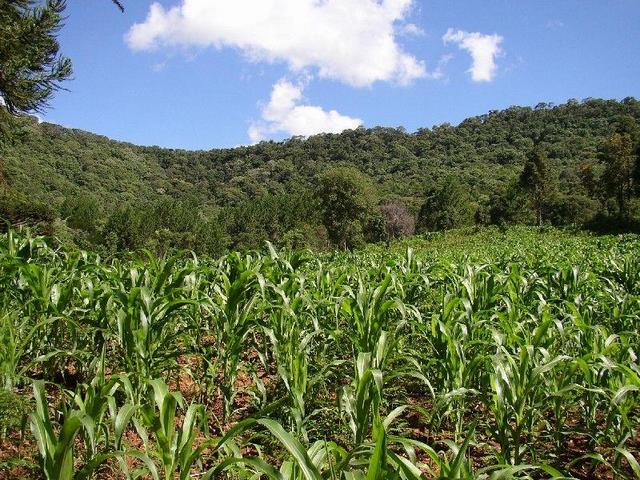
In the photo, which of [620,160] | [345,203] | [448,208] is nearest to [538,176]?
[620,160]

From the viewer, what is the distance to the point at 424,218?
5944 cm

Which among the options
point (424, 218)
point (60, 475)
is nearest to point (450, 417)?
point (60, 475)

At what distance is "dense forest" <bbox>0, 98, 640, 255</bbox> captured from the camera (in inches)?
1462

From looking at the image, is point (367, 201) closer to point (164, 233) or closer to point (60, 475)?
point (164, 233)

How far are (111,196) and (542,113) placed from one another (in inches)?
4186

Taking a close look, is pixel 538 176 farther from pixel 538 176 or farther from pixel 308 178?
pixel 308 178

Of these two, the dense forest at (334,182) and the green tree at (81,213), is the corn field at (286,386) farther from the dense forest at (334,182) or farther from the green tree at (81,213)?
the green tree at (81,213)

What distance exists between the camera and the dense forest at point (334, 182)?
122 ft

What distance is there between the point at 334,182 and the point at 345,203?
235 centimetres

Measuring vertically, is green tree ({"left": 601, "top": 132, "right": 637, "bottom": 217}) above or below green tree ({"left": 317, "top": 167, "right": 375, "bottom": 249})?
above

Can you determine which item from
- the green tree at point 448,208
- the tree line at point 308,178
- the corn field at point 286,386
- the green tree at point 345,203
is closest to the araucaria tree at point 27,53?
the tree line at point 308,178

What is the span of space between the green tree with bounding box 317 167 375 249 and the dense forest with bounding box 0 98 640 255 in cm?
12

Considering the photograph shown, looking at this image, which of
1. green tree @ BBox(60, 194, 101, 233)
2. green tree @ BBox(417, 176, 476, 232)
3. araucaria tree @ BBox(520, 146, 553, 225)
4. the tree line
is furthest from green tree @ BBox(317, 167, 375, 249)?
green tree @ BBox(60, 194, 101, 233)

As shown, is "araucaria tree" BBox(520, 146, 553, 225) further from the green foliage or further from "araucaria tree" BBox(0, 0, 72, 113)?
"araucaria tree" BBox(0, 0, 72, 113)
